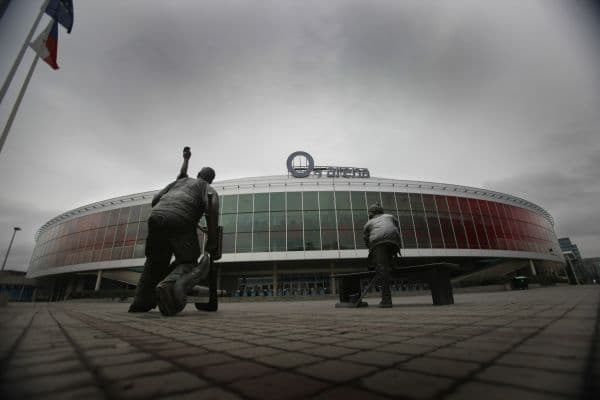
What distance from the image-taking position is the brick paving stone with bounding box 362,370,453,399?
0.84m

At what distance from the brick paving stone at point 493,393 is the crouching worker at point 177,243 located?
3956mm

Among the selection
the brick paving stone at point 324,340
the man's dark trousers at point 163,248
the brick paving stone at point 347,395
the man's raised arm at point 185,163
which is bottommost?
the brick paving stone at point 324,340

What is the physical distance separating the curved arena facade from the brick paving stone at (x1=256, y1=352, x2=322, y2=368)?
2198cm

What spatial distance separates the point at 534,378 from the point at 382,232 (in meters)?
4.72

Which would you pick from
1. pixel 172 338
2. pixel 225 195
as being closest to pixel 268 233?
pixel 225 195

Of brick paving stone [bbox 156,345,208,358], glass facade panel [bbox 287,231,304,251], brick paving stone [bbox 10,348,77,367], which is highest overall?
glass facade panel [bbox 287,231,304,251]

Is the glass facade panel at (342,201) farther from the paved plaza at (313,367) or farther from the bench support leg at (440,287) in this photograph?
the paved plaza at (313,367)

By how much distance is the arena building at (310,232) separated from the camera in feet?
78.3

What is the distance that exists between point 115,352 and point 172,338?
57 centimetres

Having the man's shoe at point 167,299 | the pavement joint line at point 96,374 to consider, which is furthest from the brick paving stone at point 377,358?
the man's shoe at point 167,299

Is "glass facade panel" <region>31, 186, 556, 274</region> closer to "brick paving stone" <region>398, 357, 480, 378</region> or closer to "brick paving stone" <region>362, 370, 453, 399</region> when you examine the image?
"brick paving stone" <region>398, 357, 480, 378</region>

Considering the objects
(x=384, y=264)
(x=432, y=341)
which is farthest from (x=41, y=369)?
(x=384, y=264)

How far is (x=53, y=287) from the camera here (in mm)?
35375

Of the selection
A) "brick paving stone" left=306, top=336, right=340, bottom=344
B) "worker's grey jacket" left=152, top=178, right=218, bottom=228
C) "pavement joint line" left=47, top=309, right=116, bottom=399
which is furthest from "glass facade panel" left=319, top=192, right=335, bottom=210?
"pavement joint line" left=47, top=309, right=116, bottom=399
